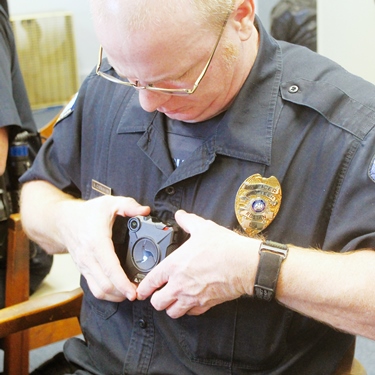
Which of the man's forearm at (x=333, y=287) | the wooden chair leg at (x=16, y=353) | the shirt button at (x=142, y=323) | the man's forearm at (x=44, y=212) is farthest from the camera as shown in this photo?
the wooden chair leg at (x=16, y=353)

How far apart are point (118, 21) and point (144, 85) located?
0.12m

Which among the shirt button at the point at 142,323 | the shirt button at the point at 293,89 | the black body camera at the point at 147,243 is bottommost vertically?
the shirt button at the point at 142,323

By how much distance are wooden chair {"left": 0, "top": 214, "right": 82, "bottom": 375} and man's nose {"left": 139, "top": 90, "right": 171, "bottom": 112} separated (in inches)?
19.1

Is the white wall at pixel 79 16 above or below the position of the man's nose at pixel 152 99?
below

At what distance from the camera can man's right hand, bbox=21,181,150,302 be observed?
1.09 meters

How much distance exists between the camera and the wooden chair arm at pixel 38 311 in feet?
4.13

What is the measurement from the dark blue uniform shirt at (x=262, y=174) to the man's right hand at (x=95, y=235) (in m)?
0.07

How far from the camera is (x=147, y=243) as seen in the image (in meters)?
1.08

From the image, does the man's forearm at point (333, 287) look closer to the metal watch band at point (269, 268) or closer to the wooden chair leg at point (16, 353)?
the metal watch band at point (269, 268)

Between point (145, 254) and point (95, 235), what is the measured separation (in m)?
0.10

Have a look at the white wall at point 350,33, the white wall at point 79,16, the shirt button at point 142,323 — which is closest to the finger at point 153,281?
the shirt button at point 142,323

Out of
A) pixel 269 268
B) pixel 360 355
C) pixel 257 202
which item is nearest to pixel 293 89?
pixel 257 202

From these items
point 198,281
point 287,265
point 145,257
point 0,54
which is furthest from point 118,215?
point 0,54

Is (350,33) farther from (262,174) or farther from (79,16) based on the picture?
(79,16)
